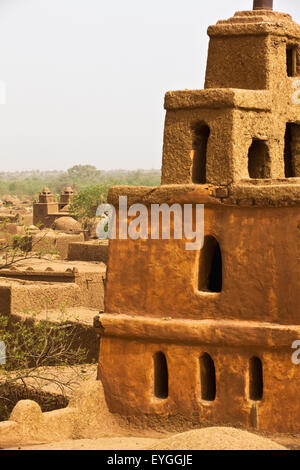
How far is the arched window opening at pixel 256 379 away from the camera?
1545 centimetres

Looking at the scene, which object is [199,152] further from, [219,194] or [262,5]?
[262,5]

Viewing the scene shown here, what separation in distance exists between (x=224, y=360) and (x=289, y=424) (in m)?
1.46

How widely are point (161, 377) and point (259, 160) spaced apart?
166 inches

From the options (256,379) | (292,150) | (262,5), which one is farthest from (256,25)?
(256,379)

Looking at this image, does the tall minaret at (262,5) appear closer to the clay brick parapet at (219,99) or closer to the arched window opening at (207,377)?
the clay brick parapet at (219,99)

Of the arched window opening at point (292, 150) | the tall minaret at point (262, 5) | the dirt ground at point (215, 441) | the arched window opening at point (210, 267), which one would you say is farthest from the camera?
the arched window opening at point (292, 150)

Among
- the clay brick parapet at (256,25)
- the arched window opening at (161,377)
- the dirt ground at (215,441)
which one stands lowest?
the dirt ground at (215,441)

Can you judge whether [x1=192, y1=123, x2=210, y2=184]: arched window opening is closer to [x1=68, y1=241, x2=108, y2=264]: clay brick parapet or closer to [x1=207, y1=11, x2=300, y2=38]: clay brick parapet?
[x1=207, y1=11, x2=300, y2=38]: clay brick parapet

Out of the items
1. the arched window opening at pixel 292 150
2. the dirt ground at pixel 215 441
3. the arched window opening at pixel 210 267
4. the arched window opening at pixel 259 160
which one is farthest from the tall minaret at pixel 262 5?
the dirt ground at pixel 215 441

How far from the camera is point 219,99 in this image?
16.0 meters

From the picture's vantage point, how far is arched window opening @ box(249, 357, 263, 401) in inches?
608

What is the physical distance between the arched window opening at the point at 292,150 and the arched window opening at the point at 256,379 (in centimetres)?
406

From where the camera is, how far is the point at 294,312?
15031 mm

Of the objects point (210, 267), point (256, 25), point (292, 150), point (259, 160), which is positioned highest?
point (256, 25)
